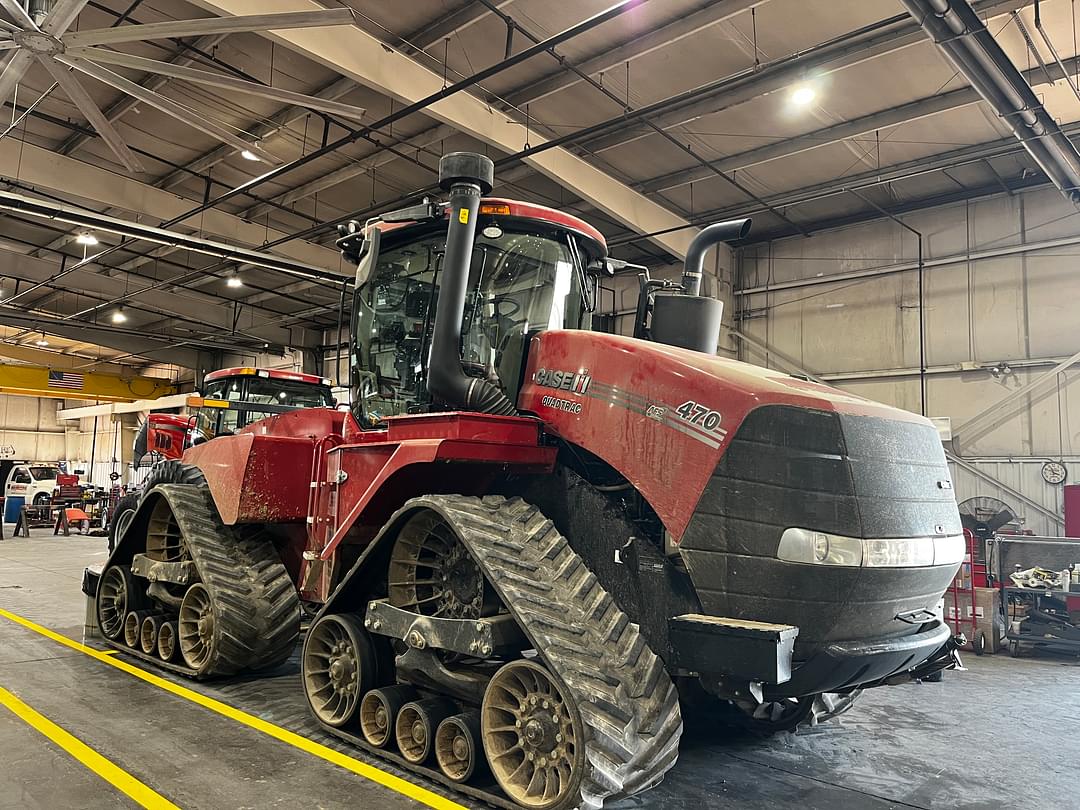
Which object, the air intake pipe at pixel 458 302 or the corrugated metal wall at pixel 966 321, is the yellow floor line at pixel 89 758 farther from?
the corrugated metal wall at pixel 966 321

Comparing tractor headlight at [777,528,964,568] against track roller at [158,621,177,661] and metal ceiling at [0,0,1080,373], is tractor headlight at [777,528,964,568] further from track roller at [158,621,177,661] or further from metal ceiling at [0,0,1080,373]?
metal ceiling at [0,0,1080,373]

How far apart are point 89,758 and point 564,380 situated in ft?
10.4

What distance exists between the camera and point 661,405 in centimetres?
368

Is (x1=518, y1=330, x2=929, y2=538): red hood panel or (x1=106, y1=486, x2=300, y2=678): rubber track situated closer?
(x1=518, y1=330, x2=929, y2=538): red hood panel

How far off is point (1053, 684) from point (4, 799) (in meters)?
7.81

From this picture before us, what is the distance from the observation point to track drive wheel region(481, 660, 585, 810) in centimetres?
324

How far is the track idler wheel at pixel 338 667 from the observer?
14.5ft

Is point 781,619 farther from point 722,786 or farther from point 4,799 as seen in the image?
point 4,799

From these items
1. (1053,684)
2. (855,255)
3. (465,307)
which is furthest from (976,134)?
(465,307)

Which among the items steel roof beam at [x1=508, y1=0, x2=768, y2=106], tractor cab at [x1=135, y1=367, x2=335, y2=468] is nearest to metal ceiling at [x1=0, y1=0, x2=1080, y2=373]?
steel roof beam at [x1=508, y1=0, x2=768, y2=106]

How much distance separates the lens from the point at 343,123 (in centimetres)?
1198

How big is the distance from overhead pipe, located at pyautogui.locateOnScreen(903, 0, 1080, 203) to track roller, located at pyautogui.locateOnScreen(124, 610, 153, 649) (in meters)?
8.31

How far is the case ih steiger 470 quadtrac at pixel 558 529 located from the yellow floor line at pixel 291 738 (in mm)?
135

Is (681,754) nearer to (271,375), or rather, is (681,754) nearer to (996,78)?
(996,78)
